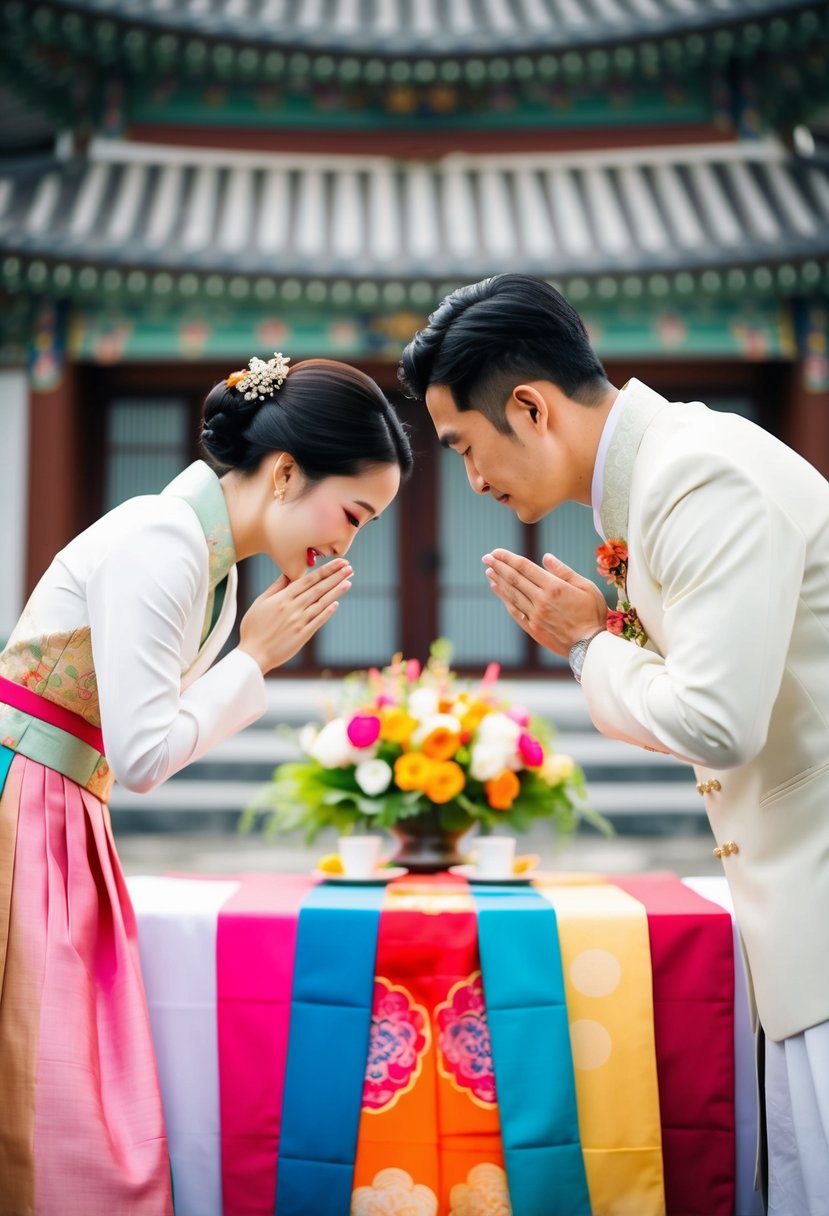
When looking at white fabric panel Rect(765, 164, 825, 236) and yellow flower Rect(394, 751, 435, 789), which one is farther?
white fabric panel Rect(765, 164, 825, 236)

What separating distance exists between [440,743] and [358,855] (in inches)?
12.1

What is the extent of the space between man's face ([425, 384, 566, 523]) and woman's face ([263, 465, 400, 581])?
0.70 feet

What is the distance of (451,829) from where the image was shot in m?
2.59

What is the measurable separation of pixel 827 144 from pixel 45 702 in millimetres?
9599

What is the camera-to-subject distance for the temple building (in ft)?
25.4

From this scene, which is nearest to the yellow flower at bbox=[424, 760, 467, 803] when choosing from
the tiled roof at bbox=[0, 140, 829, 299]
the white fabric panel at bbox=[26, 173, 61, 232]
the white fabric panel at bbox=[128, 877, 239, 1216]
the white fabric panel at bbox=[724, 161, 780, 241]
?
the white fabric panel at bbox=[128, 877, 239, 1216]

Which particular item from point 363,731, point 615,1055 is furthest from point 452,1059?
point 363,731

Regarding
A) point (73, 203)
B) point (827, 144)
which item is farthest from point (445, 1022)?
point (827, 144)

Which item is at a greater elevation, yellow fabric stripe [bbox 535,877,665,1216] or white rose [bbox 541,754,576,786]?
white rose [bbox 541,754,576,786]

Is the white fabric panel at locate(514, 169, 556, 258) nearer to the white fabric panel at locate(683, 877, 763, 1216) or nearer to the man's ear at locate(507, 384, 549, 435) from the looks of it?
the man's ear at locate(507, 384, 549, 435)

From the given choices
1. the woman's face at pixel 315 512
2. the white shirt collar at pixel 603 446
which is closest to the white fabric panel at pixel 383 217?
the woman's face at pixel 315 512

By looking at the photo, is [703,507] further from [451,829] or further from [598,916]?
[451,829]

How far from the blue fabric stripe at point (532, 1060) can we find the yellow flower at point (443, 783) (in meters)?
0.55

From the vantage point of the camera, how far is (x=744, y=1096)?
75.3 inches
